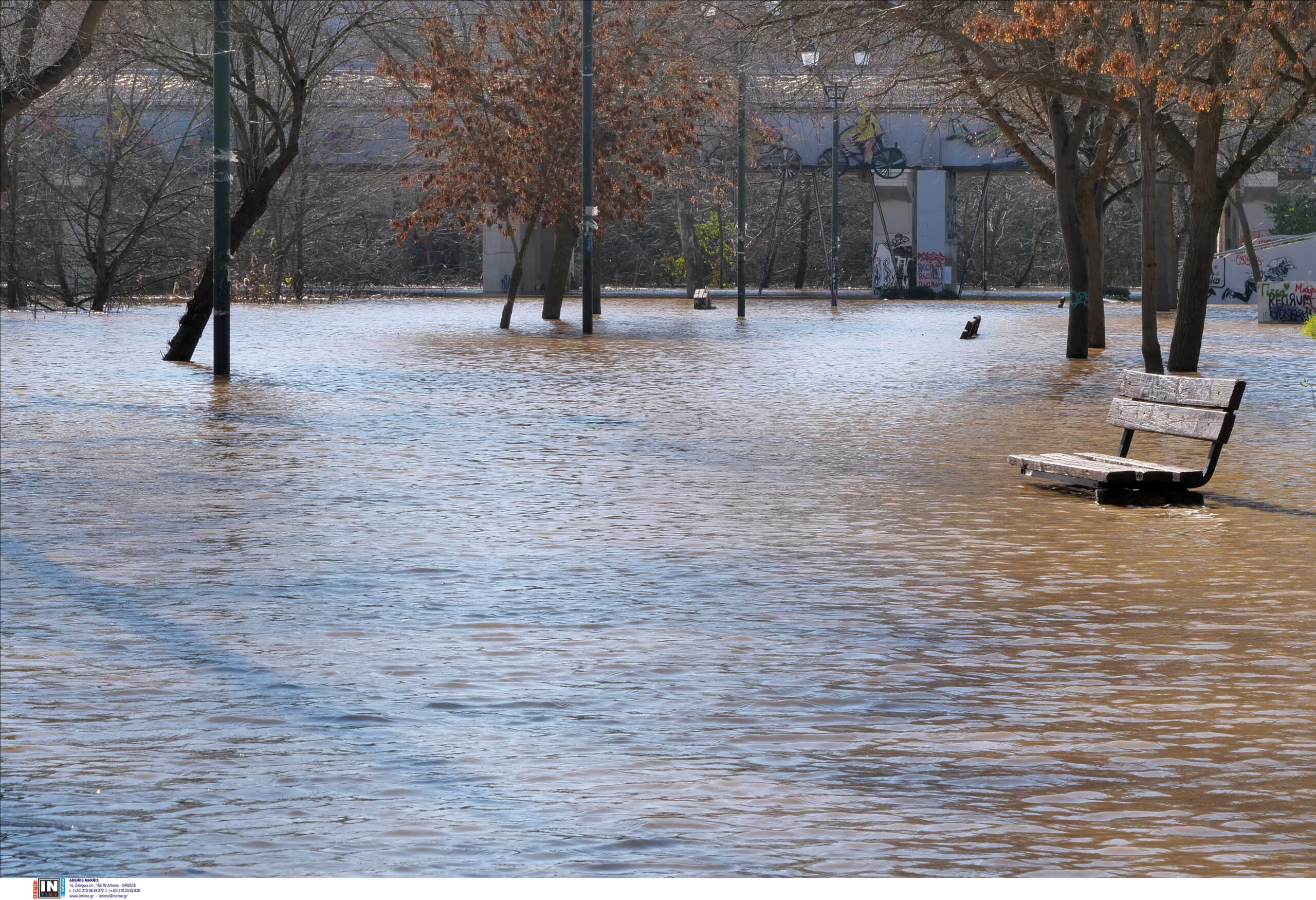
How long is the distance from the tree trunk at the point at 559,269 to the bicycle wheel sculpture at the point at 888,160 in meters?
21.4

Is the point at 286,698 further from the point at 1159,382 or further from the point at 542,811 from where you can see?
the point at 1159,382

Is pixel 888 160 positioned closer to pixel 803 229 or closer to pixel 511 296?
pixel 803 229

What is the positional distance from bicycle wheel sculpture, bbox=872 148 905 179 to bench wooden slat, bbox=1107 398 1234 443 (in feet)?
167

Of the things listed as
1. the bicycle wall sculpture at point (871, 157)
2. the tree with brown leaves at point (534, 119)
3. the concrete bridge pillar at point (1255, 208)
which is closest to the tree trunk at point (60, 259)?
the tree with brown leaves at point (534, 119)

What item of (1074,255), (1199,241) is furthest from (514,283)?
(1199,241)

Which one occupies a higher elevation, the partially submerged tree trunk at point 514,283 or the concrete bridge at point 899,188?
the concrete bridge at point 899,188

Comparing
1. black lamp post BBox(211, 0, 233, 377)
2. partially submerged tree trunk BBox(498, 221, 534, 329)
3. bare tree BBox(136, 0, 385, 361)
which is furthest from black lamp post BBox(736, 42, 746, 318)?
black lamp post BBox(211, 0, 233, 377)

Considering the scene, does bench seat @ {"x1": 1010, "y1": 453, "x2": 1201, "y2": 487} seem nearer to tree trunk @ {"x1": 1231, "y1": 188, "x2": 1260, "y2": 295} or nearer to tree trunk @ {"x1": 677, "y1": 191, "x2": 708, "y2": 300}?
tree trunk @ {"x1": 1231, "y1": 188, "x2": 1260, "y2": 295}

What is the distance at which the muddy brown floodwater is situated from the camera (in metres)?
5.48

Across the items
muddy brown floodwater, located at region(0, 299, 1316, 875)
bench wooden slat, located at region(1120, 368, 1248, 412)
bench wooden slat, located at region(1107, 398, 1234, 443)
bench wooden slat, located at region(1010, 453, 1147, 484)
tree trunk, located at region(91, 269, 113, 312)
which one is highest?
tree trunk, located at region(91, 269, 113, 312)

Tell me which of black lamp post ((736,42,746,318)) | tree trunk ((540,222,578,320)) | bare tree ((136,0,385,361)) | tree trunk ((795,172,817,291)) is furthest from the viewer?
tree trunk ((795,172,817,291))

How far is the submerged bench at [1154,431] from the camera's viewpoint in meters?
13.1

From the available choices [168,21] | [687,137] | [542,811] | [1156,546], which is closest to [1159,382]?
[1156,546]
